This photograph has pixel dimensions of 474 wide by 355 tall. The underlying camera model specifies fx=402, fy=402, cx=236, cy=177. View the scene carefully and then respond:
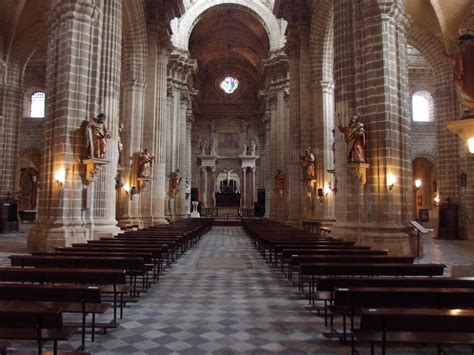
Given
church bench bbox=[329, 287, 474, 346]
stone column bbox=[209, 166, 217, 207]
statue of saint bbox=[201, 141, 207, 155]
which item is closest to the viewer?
church bench bbox=[329, 287, 474, 346]

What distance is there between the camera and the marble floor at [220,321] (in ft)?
14.9

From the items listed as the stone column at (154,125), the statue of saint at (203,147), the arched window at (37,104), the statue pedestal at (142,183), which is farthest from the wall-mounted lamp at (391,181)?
the statue of saint at (203,147)

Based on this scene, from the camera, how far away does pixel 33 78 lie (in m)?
31.8

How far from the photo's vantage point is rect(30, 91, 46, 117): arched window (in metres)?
32.4

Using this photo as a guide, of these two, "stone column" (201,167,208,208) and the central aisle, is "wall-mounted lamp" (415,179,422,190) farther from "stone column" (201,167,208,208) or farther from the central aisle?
the central aisle

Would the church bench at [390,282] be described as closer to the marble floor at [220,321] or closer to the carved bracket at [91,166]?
the marble floor at [220,321]

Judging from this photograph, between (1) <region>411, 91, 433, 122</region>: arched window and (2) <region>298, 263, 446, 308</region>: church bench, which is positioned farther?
(1) <region>411, 91, 433, 122</region>: arched window

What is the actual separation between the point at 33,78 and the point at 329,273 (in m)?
32.3

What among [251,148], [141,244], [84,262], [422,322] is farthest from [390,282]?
[251,148]

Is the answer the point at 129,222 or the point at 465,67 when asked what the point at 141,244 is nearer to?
the point at 465,67

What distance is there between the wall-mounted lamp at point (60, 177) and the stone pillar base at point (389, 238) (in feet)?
29.2

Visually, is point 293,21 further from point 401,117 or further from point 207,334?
point 207,334

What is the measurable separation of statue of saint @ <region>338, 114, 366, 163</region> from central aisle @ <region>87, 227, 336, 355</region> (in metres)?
4.47

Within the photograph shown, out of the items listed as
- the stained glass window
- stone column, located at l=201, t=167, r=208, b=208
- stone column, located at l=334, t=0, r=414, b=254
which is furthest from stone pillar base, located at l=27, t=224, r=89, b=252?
stone column, located at l=201, t=167, r=208, b=208
